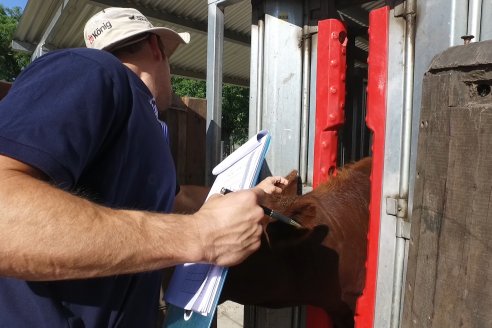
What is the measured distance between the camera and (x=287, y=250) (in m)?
1.91

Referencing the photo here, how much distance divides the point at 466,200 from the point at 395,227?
591mm

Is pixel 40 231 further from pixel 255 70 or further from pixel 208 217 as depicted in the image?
pixel 255 70

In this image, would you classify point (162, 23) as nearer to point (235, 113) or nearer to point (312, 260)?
point (312, 260)

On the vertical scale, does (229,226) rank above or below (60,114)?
below

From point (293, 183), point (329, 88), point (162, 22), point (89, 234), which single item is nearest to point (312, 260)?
point (293, 183)

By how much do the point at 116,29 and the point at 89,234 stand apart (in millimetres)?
1032

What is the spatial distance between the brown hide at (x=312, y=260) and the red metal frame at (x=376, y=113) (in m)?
0.27

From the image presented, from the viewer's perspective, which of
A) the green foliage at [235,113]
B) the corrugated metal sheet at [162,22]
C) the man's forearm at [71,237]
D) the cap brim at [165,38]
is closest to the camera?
the man's forearm at [71,237]

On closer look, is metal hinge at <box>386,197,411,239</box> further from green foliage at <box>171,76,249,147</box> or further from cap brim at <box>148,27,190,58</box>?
green foliage at <box>171,76,249,147</box>

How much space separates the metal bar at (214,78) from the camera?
2264 millimetres

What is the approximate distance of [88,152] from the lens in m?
1.14

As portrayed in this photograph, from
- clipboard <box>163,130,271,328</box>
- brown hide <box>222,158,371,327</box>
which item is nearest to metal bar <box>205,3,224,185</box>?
brown hide <box>222,158,371,327</box>

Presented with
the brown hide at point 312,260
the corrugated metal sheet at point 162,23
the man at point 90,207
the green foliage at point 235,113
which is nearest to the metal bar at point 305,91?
the brown hide at point 312,260

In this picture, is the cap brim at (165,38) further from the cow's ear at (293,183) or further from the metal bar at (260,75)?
the cow's ear at (293,183)
